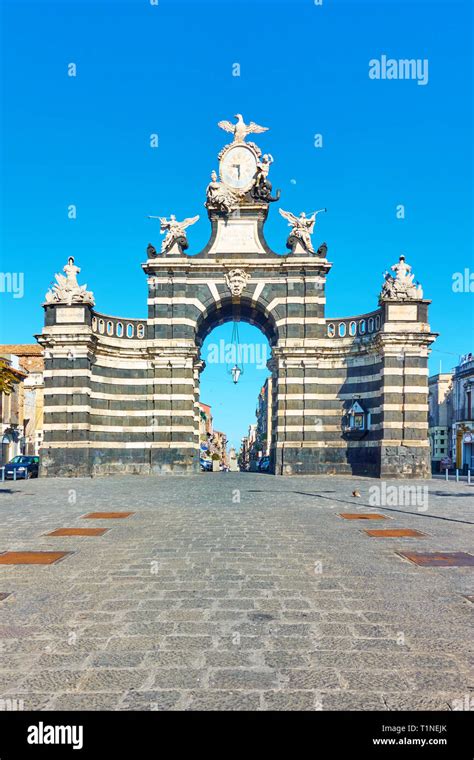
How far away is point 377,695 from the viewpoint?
409 cm

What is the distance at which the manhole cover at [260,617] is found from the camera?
581cm

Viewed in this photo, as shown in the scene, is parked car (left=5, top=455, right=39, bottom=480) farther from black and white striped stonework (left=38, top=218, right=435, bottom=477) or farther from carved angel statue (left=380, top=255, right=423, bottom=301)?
carved angel statue (left=380, top=255, right=423, bottom=301)

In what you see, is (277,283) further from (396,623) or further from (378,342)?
(396,623)

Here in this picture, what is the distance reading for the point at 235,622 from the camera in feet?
18.8

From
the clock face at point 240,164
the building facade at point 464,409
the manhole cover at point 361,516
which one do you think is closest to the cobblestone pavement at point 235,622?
the manhole cover at point 361,516

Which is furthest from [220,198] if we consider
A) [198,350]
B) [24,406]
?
[24,406]

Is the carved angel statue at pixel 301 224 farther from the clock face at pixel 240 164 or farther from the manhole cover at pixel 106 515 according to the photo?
the manhole cover at pixel 106 515

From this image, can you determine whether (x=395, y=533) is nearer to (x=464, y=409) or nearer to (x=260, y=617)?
(x=260, y=617)

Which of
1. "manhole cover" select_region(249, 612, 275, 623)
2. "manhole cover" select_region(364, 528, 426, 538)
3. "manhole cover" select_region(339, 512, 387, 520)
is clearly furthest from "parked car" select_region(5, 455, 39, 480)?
"manhole cover" select_region(249, 612, 275, 623)

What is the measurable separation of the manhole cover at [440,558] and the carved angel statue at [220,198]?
2847cm

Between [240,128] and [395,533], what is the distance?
30.2m

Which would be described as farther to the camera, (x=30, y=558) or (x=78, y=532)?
(x=78, y=532)
